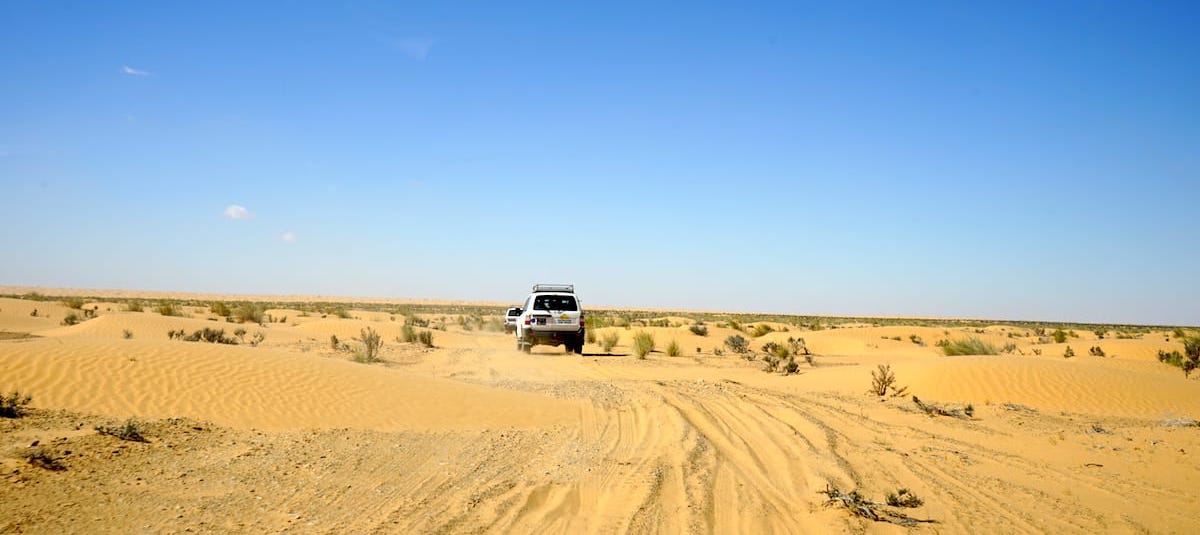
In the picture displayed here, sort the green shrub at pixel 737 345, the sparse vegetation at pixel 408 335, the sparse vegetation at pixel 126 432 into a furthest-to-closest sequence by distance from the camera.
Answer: the sparse vegetation at pixel 408 335
the green shrub at pixel 737 345
the sparse vegetation at pixel 126 432

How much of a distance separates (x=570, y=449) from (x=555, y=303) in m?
14.7

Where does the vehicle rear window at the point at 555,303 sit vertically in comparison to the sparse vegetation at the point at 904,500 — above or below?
above

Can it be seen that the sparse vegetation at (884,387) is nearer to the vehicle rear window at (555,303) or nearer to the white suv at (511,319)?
the vehicle rear window at (555,303)

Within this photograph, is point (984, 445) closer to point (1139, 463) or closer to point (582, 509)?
point (1139, 463)

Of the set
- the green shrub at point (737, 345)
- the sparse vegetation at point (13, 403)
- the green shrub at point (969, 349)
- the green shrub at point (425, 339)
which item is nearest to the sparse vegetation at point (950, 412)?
the green shrub at point (969, 349)

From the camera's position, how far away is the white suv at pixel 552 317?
22.4 m

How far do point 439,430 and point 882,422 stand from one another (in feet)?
21.6

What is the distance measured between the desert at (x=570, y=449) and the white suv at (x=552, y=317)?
632cm

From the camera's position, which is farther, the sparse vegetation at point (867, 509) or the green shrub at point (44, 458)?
the green shrub at point (44, 458)

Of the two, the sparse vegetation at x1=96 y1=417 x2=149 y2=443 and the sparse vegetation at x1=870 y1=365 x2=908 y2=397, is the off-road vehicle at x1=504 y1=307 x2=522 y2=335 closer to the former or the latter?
the sparse vegetation at x1=870 y1=365 x2=908 y2=397

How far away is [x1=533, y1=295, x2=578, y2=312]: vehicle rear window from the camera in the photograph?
22562 mm

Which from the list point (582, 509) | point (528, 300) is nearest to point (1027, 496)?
point (582, 509)

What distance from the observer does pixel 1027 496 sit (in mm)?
6617

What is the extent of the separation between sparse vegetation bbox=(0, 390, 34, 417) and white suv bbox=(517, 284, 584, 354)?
14296 millimetres
